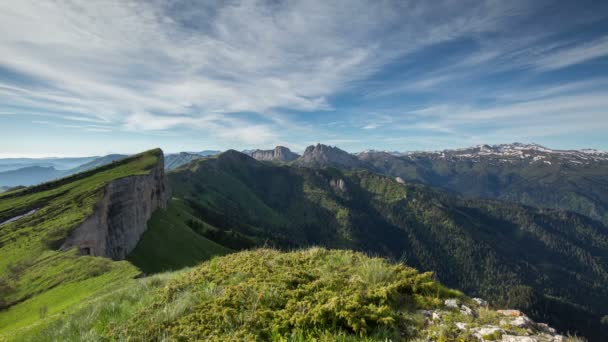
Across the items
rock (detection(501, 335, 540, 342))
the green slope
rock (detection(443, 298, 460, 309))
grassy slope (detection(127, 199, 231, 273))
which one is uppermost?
rock (detection(501, 335, 540, 342))

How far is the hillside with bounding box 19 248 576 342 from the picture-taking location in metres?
6.99

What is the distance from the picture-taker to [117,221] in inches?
2094

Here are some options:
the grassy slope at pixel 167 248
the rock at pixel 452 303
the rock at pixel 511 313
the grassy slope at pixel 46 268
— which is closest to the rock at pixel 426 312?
the rock at pixel 452 303

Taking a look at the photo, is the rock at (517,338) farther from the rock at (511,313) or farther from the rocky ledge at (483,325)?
the rock at (511,313)

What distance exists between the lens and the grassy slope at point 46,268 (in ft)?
69.8

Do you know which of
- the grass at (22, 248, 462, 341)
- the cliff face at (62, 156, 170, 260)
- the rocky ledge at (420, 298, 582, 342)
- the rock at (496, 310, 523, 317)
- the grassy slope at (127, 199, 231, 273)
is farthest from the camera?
the grassy slope at (127, 199, 231, 273)

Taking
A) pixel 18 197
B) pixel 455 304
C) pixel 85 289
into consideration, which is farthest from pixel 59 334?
pixel 18 197

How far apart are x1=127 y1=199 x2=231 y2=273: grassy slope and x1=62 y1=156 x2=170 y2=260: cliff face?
1.97 meters

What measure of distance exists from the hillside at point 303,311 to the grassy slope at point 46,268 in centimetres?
888

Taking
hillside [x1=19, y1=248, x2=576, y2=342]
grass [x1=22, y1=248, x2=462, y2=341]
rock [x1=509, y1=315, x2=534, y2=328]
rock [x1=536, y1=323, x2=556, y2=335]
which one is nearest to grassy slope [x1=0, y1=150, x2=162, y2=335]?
grass [x1=22, y1=248, x2=462, y2=341]

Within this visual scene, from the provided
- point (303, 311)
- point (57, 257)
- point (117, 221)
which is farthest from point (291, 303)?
point (117, 221)

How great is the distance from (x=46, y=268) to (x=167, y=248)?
104 feet

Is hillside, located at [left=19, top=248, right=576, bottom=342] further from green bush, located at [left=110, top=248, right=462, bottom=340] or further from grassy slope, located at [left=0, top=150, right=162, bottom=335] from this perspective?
grassy slope, located at [left=0, top=150, right=162, bottom=335]

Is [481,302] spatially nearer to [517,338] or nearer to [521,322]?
Result: [521,322]
